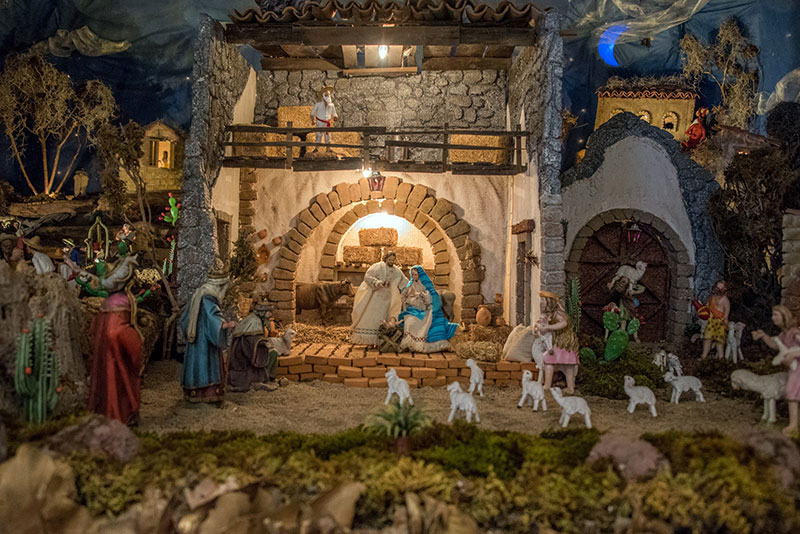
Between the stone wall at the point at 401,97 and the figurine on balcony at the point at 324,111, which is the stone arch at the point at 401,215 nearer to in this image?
the figurine on balcony at the point at 324,111

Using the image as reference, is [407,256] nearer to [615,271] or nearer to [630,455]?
[615,271]

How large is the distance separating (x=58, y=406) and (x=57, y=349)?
0.52m

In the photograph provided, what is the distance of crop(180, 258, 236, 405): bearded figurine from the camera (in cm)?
645

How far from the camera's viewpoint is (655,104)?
16.7m

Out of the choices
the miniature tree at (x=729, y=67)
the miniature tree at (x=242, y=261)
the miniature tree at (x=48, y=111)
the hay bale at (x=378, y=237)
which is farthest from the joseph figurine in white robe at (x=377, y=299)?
the miniature tree at (x=729, y=67)

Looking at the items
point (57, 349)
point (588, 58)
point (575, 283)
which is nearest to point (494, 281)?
point (575, 283)

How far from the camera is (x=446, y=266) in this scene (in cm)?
1125

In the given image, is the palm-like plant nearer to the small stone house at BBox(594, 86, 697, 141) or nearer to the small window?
the small stone house at BBox(594, 86, 697, 141)

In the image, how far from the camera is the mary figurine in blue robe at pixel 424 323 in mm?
8383

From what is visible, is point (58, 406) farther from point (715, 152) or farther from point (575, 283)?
point (715, 152)

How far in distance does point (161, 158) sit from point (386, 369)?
31.8 ft

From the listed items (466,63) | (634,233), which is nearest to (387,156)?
(466,63)

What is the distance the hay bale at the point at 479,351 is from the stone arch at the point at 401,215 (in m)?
2.83

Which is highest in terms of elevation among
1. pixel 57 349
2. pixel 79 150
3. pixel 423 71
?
pixel 423 71
